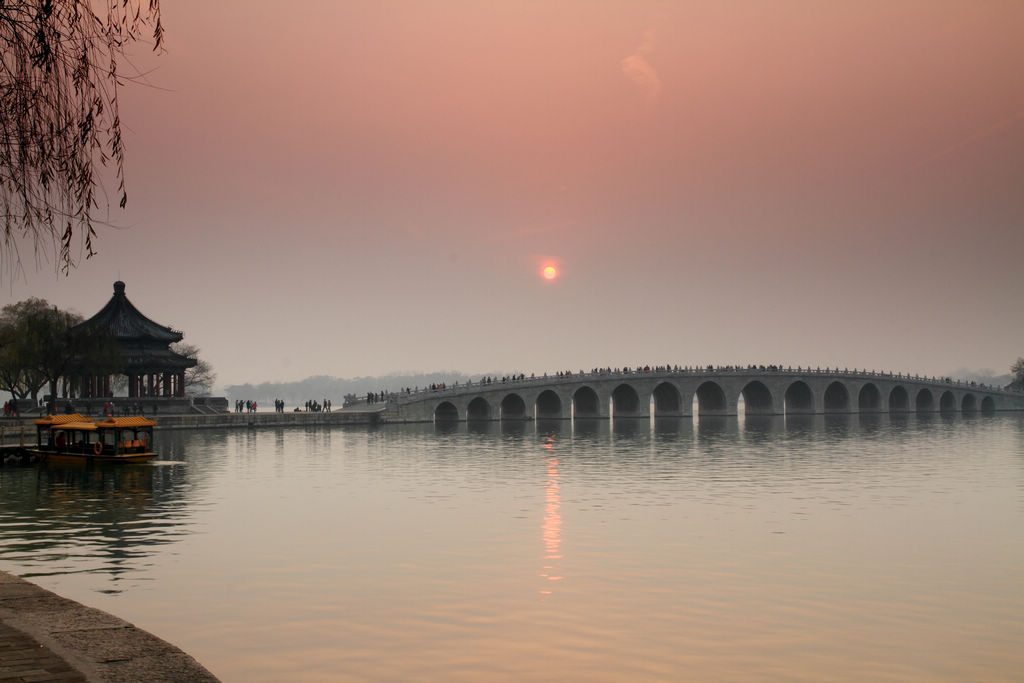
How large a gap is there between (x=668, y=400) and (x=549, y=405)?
14.9 metres

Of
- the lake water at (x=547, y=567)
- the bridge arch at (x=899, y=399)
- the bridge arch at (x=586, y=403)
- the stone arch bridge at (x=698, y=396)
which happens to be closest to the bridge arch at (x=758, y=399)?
the stone arch bridge at (x=698, y=396)

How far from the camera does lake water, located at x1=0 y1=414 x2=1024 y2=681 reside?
1234 centimetres

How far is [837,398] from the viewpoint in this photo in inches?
4409

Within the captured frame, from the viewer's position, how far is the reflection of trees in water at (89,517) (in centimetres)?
1861

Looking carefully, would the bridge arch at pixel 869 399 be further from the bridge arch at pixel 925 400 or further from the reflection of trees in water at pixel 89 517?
the reflection of trees in water at pixel 89 517

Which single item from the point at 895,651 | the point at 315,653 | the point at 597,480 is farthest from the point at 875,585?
the point at 597,480

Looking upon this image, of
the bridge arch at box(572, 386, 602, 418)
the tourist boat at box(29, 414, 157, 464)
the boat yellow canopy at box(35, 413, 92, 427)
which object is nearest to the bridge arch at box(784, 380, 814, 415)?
the bridge arch at box(572, 386, 602, 418)

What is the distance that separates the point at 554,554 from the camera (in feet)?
63.3

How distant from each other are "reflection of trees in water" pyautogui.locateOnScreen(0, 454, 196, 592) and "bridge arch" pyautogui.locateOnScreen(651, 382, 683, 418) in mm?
68082

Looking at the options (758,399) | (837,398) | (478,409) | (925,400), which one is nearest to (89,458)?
(478,409)

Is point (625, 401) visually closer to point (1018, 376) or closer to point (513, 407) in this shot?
point (513, 407)

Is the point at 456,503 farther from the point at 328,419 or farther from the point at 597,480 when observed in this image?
the point at 328,419

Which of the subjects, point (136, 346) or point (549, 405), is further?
point (549, 405)

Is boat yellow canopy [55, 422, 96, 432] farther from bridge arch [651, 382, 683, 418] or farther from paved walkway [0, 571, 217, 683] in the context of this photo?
bridge arch [651, 382, 683, 418]
